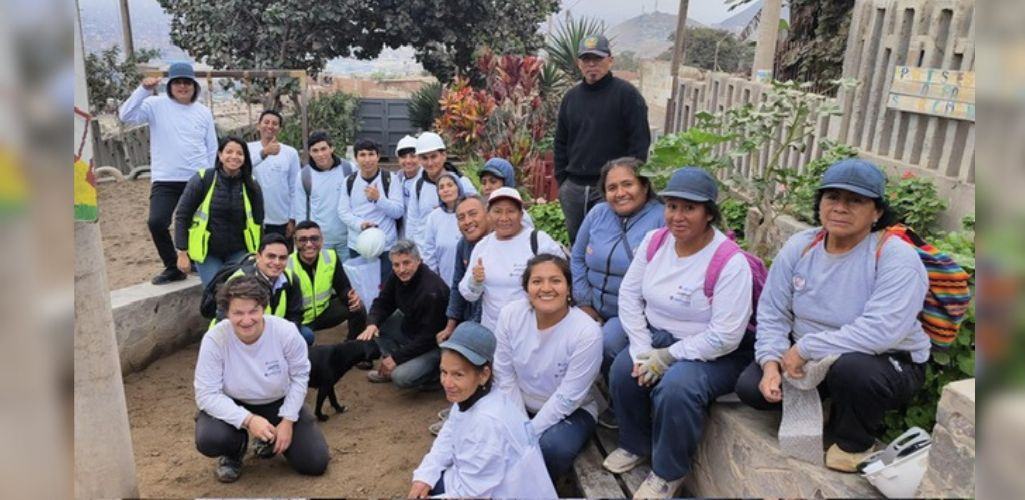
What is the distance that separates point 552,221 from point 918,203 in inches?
124

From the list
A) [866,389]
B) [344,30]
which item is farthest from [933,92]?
[344,30]

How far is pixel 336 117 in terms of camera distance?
14.5m

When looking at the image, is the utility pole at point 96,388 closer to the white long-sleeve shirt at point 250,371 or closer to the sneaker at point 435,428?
the white long-sleeve shirt at point 250,371

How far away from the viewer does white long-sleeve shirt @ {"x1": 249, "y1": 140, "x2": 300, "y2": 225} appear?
5410mm

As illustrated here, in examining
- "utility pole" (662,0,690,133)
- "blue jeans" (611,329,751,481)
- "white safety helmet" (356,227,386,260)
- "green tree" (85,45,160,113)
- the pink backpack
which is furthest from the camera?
"green tree" (85,45,160,113)

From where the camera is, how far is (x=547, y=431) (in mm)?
3336

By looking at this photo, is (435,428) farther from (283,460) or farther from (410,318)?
(283,460)

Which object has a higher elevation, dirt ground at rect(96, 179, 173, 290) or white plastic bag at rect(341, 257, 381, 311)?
white plastic bag at rect(341, 257, 381, 311)

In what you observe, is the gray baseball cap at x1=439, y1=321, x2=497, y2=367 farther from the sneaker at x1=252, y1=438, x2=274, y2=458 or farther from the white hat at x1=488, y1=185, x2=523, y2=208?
the sneaker at x1=252, y1=438, x2=274, y2=458

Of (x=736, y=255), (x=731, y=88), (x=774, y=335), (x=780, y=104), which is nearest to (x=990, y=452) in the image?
(x=774, y=335)

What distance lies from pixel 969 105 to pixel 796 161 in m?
1.85

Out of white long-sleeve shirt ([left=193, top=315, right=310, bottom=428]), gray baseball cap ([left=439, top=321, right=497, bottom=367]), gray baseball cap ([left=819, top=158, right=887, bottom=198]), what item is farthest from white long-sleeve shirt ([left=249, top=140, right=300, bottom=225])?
gray baseball cap ([left=819, top=158, right=887, bottom=198])

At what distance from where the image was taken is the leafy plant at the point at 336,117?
1404cm

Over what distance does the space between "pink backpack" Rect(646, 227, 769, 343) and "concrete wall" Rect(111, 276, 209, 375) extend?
3.82 metres
